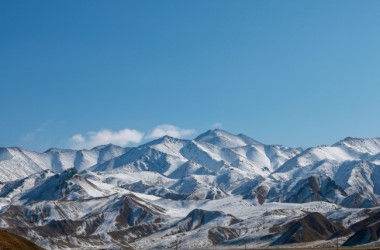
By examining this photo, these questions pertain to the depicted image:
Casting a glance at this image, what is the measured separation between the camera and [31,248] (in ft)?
396

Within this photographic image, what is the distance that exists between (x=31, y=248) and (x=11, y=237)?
4.23 meters

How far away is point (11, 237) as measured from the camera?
12131cm
